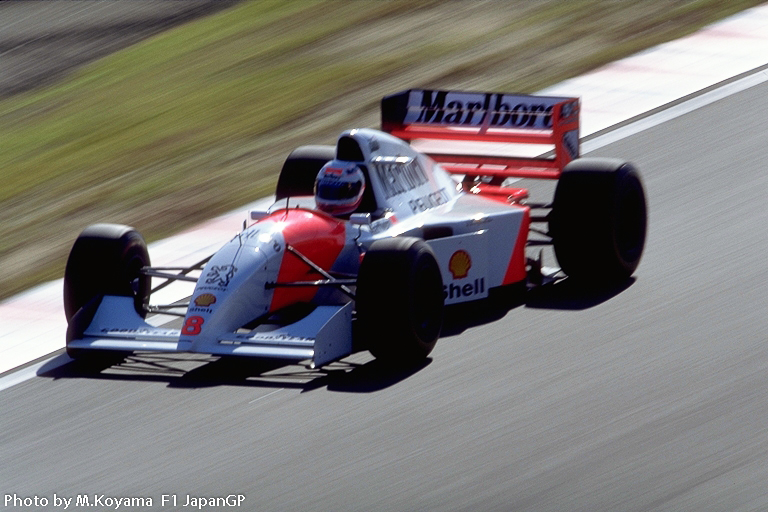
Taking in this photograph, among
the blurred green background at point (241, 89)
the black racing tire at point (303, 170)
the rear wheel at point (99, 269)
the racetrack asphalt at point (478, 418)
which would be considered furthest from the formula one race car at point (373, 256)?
the blurred green background at point (241, 89)

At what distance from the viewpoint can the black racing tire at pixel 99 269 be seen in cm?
837

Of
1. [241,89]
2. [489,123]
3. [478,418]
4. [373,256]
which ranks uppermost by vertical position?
[373,256]

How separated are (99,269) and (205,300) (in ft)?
3.43

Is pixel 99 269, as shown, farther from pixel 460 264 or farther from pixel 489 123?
pixel 489 123

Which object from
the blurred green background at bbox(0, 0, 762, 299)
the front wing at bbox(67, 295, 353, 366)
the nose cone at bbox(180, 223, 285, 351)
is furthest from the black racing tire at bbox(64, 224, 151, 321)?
the blurred green background at bbox(0, 0, 762, 299)

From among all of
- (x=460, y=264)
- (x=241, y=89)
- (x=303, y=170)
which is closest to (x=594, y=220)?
(x=460, y=264)

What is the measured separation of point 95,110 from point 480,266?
8283mm

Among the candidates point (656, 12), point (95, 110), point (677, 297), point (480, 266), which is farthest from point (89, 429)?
point (656, 12)

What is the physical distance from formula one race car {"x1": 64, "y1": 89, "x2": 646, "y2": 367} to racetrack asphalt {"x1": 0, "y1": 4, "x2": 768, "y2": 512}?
0.85 ft

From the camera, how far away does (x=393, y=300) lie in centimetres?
741

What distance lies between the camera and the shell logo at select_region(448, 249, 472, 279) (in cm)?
842

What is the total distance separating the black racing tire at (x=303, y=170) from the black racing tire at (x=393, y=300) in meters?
2.64

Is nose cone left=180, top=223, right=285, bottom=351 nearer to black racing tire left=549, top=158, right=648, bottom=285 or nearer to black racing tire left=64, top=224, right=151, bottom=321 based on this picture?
black racing tire left=64, top=224, right=151, bottom=321

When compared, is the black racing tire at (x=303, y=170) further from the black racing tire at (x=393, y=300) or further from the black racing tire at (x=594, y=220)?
the black racing tire at (x=393, y=300)
